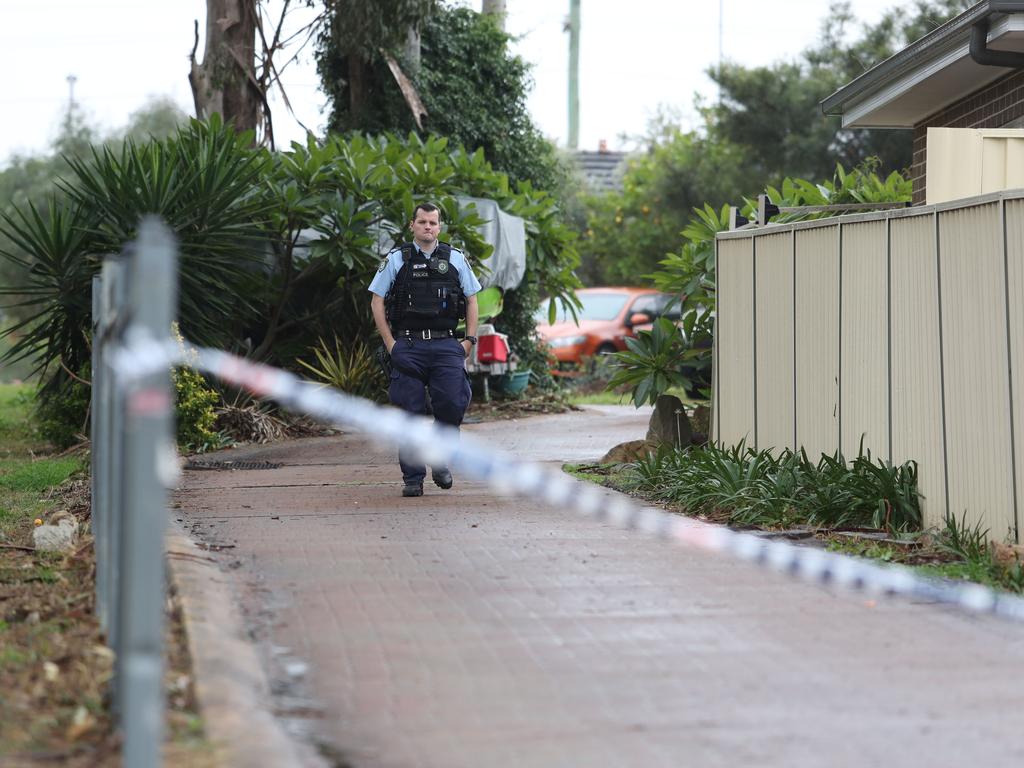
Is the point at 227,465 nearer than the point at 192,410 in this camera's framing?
Yes

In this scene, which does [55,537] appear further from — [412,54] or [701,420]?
[412,54]

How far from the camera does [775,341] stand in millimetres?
9688

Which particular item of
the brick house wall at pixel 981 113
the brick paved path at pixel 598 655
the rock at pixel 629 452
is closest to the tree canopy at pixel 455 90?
the brick house wall at pixel 981 113

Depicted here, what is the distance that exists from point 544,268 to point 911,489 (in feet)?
34.3

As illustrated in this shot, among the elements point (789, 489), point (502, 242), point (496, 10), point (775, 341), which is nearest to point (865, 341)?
point (789, 489)

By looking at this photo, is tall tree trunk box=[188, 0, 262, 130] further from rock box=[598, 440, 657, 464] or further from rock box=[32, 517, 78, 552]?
rock box=[32, 517, 78, 552]

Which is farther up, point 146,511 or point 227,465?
point 146,511

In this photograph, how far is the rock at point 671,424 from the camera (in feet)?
38.7

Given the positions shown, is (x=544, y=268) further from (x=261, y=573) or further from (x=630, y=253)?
(x=630, y=253)

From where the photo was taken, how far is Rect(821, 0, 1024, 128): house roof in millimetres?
9297

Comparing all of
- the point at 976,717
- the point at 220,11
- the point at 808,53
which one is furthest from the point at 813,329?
the point at 808,53

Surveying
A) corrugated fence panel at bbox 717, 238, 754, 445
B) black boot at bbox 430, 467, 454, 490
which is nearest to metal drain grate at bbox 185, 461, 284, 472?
black boot at bbox 430, 467, 454, 490

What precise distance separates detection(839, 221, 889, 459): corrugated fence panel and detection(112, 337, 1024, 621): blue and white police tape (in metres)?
1.01

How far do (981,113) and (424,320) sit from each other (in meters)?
4.68
